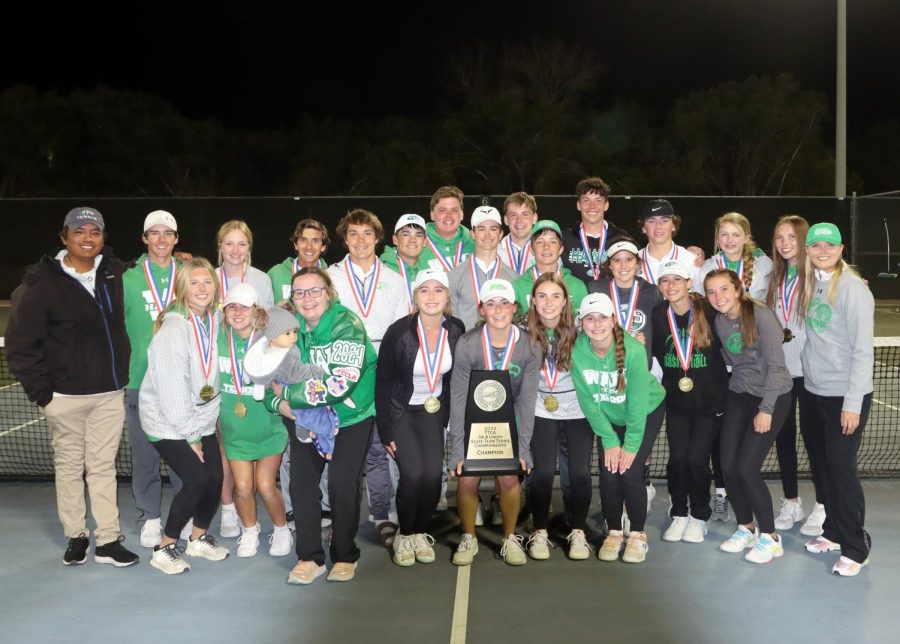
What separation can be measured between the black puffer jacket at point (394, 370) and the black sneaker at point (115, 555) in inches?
60.6

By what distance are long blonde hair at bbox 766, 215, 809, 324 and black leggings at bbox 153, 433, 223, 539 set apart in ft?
11.1

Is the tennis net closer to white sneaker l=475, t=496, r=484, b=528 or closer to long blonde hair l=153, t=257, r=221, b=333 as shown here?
white sneaker l=475, t=496, r=484, b=528

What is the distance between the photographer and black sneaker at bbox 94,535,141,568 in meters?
5.25

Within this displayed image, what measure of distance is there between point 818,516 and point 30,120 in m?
36.0

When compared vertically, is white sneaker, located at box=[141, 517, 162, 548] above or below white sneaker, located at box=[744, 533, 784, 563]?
above

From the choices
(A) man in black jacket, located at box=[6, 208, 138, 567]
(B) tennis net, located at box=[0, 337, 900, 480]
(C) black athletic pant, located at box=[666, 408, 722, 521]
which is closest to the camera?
(A) man in black jacket, located at box=[6, 208, 138, 567]

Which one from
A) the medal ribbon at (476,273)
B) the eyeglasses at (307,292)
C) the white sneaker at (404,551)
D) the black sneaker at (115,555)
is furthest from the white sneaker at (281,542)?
the medal ribbon at (476,273)

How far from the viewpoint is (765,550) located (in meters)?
5.23

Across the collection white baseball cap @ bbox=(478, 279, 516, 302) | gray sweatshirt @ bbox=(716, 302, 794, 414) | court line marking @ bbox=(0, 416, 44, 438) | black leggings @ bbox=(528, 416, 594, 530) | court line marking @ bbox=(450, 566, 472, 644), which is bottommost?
court line marking @ bbox=(450, 566, 472, 644)

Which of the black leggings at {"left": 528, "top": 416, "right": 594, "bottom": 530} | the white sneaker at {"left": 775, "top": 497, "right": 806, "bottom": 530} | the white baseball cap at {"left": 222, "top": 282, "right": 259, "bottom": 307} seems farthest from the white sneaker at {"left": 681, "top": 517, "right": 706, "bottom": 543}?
the white baseball cap at {"left": 222, "top": 282, "right": 259, "bottom": 307}

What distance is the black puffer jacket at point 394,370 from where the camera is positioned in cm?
519

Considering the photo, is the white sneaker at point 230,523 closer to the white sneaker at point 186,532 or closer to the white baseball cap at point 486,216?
the white sneaker at point 186,532

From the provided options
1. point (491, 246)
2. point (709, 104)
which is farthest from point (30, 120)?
point (491, 246)

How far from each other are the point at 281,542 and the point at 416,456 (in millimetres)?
974
